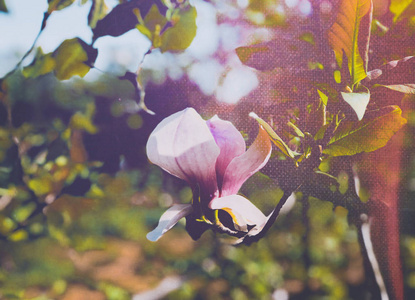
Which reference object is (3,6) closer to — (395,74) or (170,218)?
(170,218)

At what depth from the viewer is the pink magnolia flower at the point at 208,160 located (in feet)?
1.42

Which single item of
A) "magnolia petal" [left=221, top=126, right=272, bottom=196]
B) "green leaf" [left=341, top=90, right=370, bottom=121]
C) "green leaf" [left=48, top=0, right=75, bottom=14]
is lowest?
"magnolia petal" [left=221, top=126, right=272, bottom=196]

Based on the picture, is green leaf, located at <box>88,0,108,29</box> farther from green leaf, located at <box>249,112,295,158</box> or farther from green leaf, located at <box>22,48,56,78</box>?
green leaf, located at <box>249,112,295,158</box>

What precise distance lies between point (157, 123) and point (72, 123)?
0.11 meters

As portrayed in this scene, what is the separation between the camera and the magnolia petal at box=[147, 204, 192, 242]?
1.59ft

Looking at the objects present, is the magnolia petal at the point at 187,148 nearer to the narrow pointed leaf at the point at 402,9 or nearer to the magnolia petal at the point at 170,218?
the magnolia petal at the point at 170,218

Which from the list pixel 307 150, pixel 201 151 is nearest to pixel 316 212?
pixel 307 150

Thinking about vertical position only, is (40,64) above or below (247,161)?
above

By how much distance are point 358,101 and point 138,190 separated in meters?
0.31

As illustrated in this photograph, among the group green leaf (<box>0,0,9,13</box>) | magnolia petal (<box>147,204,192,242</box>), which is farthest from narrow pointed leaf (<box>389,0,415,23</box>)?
green leaf (<box>0,0,9,13</box>)

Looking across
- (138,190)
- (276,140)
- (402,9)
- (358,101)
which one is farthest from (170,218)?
(402,9)

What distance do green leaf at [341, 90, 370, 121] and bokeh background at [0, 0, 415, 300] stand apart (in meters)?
0.12

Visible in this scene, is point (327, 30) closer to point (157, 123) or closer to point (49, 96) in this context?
point (157, 123)

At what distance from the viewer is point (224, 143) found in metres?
0.46
